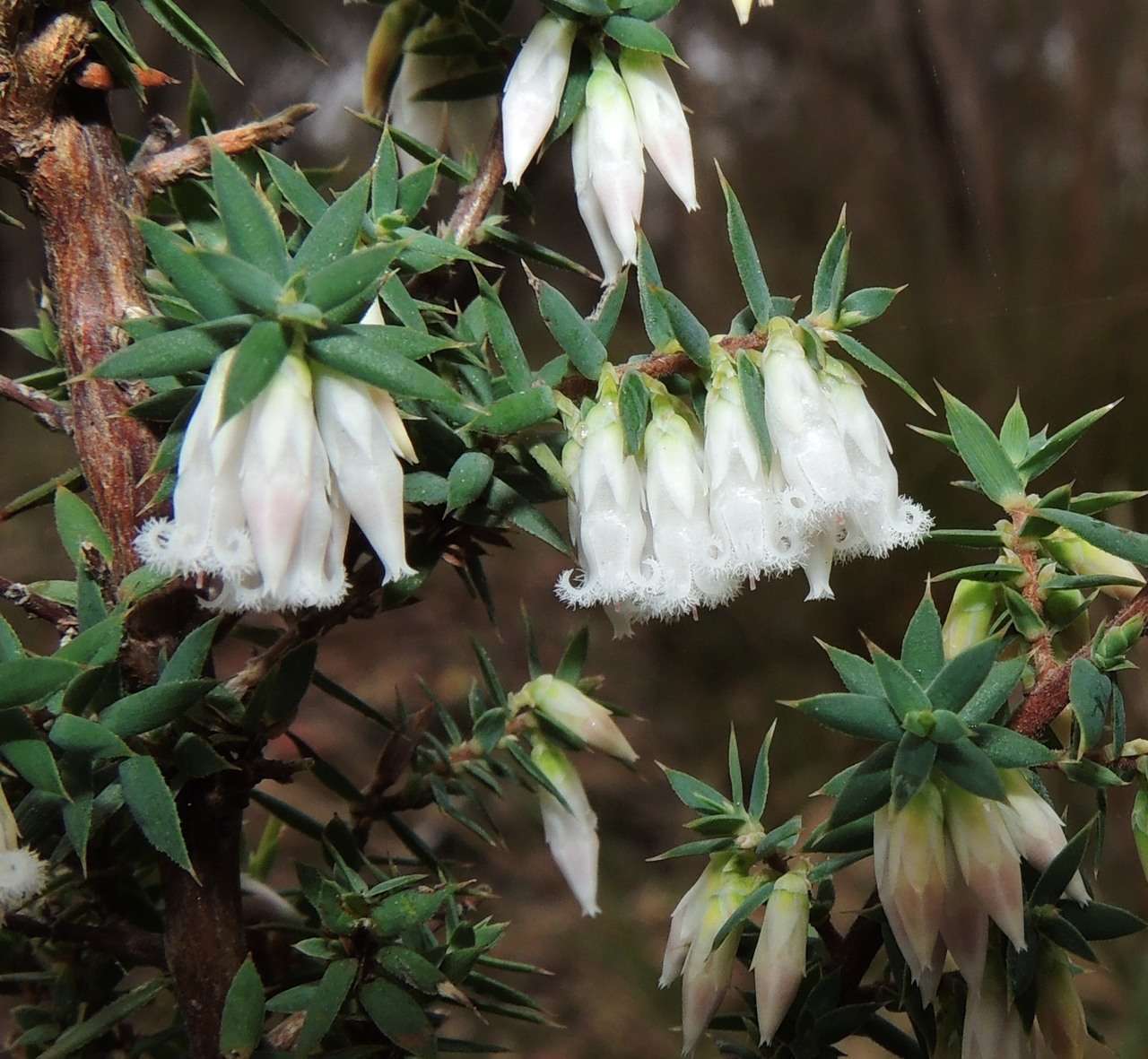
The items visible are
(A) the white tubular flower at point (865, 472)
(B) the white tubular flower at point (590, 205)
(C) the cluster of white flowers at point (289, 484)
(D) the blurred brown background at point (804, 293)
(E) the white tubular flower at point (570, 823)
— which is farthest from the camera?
(D) the blurred brown background at point (804, 293)

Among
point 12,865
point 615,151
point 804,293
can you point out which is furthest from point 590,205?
point 804,293

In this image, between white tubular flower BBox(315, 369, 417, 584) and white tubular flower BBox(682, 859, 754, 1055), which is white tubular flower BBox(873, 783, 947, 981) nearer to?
white tubular flower BBox(682, 859, 754, 1055)

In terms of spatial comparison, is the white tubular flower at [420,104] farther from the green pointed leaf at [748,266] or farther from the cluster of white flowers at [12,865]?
the cluster of white flowers at [12,865]

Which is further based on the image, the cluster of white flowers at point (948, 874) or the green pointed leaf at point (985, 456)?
the green pointed leaf at point (985, 456)

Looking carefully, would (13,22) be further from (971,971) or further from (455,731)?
(971,971)

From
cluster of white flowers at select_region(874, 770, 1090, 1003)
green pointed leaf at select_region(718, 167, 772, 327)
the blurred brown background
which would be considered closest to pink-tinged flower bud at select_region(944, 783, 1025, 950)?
cluster of white flowers at select_region(874, 770, 1090, 1003)

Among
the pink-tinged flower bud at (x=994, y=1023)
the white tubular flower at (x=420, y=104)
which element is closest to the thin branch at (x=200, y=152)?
the white tubular flower at (x=420, y=104)

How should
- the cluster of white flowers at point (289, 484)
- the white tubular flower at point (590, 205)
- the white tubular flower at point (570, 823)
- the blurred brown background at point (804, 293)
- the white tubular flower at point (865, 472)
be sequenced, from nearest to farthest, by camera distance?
the cluster of white flowers at point (289, 484), the white tubular flower at point (865, 472), the white tubular flower at point (590, 205), the white tubular flower at point (570, 823), the blurred brown background at point (804, 293)

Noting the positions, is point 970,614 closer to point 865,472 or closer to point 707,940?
point 865,472
